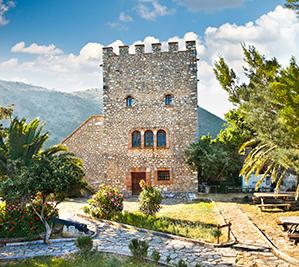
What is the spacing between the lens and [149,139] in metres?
18.7

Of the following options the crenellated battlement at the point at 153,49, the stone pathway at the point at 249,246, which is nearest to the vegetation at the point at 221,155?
the crenellated battlement at the point at 153,49

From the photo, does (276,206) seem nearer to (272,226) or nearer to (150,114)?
(272,226)

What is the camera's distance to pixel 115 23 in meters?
13.6

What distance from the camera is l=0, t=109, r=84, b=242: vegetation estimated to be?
8977 millimetres

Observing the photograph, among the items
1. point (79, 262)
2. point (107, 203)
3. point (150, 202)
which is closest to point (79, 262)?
point (79, 262)

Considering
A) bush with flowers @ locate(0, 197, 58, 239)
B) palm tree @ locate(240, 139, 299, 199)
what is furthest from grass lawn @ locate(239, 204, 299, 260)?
bush with flowers @ locate(0, 197, 58, 239)

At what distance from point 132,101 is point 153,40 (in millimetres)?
3997

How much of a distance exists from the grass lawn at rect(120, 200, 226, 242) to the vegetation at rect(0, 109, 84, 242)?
3066 millimetres

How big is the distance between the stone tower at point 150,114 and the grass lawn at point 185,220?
3555 millimetres

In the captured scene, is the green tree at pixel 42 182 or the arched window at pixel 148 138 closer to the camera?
the green tree at pixel 42 182

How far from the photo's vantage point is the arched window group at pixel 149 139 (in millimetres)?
18484

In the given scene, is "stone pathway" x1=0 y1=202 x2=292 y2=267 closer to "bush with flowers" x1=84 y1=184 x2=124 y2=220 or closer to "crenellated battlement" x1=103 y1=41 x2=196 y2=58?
"bush with flowers" x1=84 y1=184 x2=124 y2=220

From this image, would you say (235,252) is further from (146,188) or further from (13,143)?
(13,143)

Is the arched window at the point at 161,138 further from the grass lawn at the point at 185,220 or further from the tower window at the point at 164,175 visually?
the grass lawn at the point at 185,220
